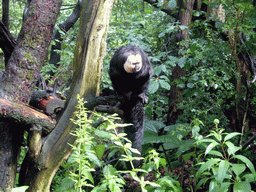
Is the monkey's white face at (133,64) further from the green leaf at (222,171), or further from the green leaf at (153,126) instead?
the green leaf at (153,126)

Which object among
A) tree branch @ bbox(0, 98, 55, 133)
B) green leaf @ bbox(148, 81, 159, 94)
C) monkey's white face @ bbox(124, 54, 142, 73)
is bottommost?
tree branch @ bbox(0, 98, 55, 133)

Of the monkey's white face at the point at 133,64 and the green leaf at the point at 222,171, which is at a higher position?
the monkey's white face at the point at 133,64

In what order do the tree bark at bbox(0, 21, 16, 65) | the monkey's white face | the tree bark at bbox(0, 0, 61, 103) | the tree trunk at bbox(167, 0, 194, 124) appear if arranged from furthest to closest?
the tree trunk at bbox(167, 0, 194, 124), the tree bark at bbox(0, 21, 16, 65), the tree bark at bbox(0, 0, 61, 103), the monkey's white face

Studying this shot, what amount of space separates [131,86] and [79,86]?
417 mm

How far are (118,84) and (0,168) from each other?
110 cm

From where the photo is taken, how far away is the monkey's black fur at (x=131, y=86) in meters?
1.68

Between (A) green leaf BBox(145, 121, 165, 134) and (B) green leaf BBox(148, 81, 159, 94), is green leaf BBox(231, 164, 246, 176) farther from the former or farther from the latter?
(A) green leaf BBox(145, 121, 165, 134)

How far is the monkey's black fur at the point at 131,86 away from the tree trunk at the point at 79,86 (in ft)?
0.51

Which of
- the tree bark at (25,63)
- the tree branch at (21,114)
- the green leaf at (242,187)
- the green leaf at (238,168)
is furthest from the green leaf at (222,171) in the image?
the tree bark at (25,63)

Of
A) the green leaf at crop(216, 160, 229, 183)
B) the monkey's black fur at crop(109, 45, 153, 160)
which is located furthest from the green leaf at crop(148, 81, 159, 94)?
the green leaf at crop(216, 160, 229, 183)

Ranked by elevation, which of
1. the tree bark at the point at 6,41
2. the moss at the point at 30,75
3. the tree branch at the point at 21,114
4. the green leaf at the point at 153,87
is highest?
the tree bark at the point at 6,41

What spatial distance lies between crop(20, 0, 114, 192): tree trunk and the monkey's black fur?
15 centimetres

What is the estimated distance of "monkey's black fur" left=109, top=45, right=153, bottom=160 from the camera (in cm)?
168

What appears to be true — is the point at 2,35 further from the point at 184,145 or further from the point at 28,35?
the point at 184,145
